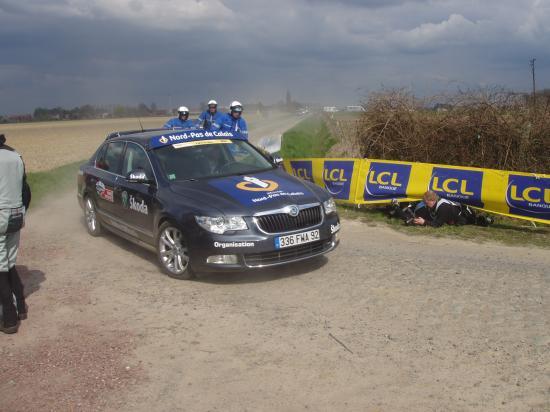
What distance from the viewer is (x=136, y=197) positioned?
7605mm

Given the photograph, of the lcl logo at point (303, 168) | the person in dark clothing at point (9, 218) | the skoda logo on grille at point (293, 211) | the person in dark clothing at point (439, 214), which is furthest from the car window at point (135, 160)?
the lcl logo at point (303, 168)

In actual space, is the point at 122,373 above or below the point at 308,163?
below

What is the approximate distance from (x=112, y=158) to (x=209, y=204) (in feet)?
9.64

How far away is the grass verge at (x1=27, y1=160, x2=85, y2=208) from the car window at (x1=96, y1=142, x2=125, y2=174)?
467cm

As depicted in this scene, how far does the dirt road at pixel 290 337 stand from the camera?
13.5ft

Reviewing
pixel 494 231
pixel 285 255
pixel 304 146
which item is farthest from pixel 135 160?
pixel 304 146

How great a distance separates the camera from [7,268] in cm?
540

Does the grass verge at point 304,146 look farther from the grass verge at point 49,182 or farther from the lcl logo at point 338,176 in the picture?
the lcl logo at point 338,176

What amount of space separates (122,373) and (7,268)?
5.77 feet

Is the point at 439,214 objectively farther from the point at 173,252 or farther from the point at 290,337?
the point at 290,337

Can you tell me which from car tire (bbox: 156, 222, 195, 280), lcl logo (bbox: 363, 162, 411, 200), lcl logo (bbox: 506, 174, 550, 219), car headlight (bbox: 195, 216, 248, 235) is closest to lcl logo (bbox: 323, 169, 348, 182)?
lcl logo (bbox: 363, 162, 411, 200)

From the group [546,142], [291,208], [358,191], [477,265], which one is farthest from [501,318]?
[546,142]

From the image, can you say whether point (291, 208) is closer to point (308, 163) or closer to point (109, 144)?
point (109, 144)

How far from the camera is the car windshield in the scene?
24.4ft
